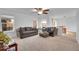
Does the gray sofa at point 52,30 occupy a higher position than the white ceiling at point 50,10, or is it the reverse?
the white ceiling at point 50,10

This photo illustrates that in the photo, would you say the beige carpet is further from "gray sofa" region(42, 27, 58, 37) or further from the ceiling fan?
the ceiling fan

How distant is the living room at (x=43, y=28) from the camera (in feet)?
8.00

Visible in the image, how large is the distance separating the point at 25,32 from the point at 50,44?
70 cm

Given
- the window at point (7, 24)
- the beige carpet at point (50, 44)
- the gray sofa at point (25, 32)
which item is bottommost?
the beige carpet at point (50, 44)

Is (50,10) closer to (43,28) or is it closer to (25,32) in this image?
(43,28)

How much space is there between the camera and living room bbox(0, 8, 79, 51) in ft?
8.00

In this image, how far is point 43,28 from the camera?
2.56 metres

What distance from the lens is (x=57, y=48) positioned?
2.46m

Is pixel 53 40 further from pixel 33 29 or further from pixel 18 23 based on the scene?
pixel 18 23

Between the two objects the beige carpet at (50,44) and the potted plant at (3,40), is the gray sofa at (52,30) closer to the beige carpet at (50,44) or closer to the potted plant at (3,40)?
the beige carpet at (50,44)

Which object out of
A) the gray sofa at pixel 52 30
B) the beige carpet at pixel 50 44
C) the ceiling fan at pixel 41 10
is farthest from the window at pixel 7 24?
the gray sofa at pixel 52 30

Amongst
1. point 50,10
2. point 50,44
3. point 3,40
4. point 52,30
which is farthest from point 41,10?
point 3,40

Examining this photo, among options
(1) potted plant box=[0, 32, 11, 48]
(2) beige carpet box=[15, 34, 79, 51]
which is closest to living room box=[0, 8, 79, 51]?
(2) beige carpet box=[15, 34, 79, 51]
